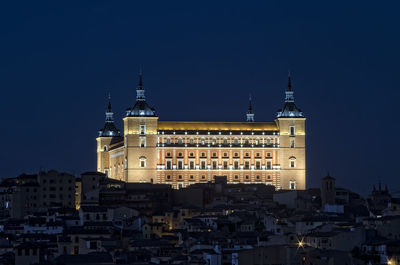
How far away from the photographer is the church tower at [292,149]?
186875 mm

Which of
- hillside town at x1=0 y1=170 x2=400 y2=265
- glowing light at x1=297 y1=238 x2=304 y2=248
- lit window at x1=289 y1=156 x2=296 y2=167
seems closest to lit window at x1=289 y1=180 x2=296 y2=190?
lit window at x1=289 y1=156 x2=296 y2=167

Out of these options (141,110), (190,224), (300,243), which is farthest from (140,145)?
(300,243)

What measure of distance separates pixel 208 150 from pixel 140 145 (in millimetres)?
10473

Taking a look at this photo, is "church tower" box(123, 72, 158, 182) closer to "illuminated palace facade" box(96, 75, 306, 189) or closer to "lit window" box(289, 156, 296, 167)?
"illuminated palace facade" box(96, 75, 306, 189)

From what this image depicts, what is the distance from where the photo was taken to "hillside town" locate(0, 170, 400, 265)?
10325cm

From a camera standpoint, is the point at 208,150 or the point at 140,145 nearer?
the point at 140,145

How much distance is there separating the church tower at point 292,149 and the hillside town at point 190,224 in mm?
12545

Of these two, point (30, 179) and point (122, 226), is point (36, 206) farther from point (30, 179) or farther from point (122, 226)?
point (122, 226)

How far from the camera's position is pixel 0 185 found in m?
176

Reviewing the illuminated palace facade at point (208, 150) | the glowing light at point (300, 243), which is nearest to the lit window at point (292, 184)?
the illuminated palace facade at point (208, 150)

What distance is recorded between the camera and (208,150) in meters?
187

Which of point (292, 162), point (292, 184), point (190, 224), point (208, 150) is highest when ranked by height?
point (208, 150)

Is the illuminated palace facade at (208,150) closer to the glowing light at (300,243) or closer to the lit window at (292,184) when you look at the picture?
the lit window at (292,184)

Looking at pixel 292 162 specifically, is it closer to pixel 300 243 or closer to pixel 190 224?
pixel 190 224
